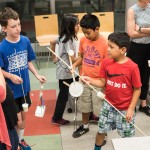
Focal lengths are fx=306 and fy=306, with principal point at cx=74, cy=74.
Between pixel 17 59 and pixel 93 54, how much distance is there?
0.74 m

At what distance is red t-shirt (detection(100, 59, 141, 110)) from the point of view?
2229 millimetres

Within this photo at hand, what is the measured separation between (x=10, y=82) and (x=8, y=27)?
457 mm

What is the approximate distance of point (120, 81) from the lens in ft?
7.43

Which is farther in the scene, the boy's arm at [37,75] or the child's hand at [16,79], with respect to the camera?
the boy's arm at [37,75]

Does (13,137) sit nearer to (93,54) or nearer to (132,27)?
(93,54)

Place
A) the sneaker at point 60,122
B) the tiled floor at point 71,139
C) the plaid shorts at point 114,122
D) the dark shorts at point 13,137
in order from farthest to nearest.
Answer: the sneaker at point 60,122
the tiled floor at point 71,139
the plaid shorts at point 114,122
the dark shorts at point 13,137

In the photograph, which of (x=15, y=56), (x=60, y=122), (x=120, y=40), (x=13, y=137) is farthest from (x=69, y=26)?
(x=13, y=137)

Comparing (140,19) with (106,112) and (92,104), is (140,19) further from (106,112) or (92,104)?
(106,112)

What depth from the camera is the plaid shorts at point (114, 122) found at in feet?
7.72

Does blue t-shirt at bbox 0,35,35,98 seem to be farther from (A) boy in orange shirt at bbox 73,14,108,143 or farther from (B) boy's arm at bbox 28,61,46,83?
(A) boy in orange shirt at bbox 73,14,108,143

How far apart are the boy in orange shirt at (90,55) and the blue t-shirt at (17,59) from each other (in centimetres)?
53

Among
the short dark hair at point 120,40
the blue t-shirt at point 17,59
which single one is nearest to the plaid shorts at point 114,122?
the short dark hair at point 120,40

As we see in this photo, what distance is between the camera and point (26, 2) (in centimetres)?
613

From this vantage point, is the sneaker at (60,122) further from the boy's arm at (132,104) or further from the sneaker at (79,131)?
the boy's arm at (132,104)
